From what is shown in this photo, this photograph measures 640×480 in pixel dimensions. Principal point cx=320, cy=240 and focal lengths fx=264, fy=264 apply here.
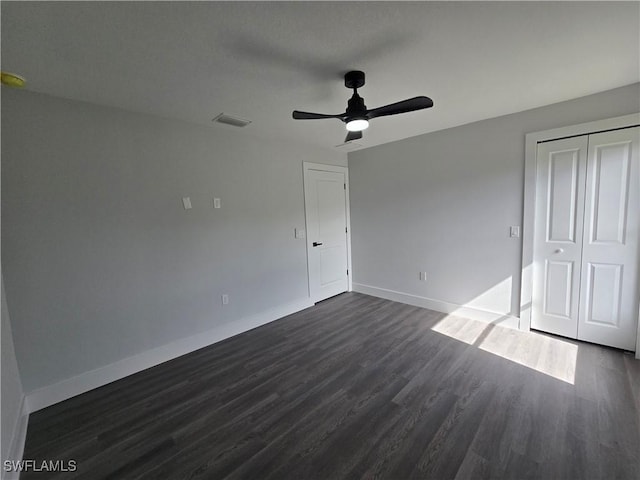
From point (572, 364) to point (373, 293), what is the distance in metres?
2.51

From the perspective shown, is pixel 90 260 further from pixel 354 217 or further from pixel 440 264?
pixel 440 264

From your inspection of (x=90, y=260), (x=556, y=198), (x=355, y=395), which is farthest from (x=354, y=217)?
(x=90, y=260)

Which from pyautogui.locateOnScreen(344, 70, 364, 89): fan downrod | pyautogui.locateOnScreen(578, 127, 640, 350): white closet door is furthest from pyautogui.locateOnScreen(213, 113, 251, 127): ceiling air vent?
pyautogui.locateOnScreen(578, 127, 640, 350): white closet door

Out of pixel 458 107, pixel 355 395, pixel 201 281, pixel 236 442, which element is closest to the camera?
pixel 236 442

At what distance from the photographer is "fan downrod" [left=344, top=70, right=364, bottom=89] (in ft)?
6.40

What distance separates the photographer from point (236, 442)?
1713 mm

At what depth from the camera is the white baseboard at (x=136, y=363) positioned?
2.12 meters

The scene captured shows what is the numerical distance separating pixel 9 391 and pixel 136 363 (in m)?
0.91

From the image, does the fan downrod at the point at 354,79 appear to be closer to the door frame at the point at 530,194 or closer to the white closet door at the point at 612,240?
the door frame at the point at 530,194

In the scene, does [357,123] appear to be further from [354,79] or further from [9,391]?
[9,391]

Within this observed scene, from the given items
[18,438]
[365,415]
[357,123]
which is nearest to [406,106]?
[357,123]

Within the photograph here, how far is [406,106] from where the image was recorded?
1836 mm

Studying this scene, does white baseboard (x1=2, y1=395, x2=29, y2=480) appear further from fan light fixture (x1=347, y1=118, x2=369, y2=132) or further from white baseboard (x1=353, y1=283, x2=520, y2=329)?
white baseboard (x1=353, y1=283, x2=520, y2=329)
